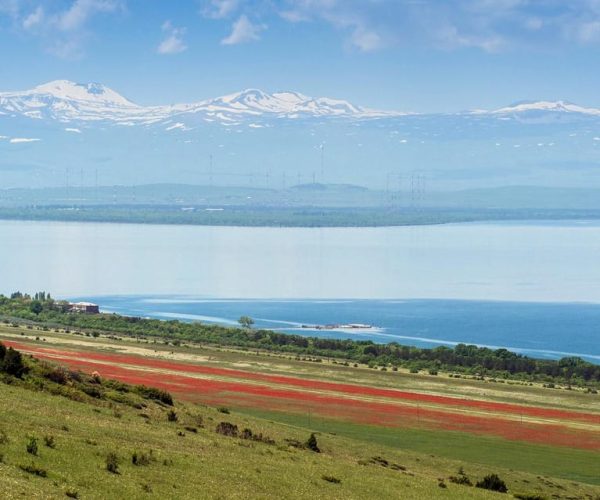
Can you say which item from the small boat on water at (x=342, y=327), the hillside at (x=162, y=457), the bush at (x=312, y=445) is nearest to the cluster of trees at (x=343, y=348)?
the small boat on water at (x=342, y=327)

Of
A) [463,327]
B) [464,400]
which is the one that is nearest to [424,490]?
[464,400]

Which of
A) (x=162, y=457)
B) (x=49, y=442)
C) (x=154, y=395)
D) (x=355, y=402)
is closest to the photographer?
(x=49, y=442)

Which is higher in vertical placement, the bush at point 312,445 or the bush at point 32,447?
A: the bush at point 32,447

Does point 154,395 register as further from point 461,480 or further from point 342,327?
point 342,327

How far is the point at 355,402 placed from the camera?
2242 inches

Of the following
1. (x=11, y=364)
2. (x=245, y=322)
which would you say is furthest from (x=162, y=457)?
(x=245, y=322)

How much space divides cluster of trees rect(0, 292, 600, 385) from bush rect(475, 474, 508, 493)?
38792mm

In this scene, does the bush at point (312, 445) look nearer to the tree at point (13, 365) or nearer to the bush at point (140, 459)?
the tree at point (13, 365)

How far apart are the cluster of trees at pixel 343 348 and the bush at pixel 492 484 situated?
127 ft

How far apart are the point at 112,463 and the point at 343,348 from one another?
64689mm

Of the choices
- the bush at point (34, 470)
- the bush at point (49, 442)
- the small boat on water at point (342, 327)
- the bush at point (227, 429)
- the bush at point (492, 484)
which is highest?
the small boat on water at point (342, 327)

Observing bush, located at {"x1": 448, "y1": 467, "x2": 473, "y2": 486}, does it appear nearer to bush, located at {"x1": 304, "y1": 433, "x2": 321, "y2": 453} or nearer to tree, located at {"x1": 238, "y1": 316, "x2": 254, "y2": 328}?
bush, located at {"x1": 304, "y1": 433, "x2": 321, "y2": 453}

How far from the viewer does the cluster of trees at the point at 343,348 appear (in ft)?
251

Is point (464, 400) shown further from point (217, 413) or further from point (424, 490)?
point (424, 490)
